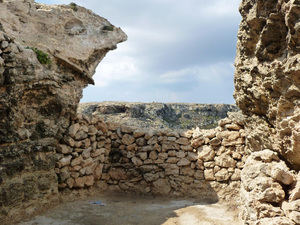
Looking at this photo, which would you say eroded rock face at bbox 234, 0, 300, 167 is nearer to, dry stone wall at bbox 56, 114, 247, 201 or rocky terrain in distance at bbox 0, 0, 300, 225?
rocky terrain in distance at bbox 0, 0, 300, 225

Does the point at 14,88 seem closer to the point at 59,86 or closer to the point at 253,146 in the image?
the point at 59,86

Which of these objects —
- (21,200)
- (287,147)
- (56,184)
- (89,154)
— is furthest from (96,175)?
(287,147)

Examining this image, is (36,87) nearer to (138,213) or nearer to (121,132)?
(121,132)

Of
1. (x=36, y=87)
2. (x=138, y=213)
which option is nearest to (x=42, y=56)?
(x=36, y=87)

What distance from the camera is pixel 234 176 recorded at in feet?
23.9

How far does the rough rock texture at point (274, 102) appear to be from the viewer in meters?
3.57

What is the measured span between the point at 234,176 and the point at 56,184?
4.82m

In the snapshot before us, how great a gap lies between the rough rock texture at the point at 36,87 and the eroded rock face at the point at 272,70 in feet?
14.7

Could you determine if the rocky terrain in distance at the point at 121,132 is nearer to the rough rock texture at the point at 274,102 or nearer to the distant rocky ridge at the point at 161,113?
the rough rock texture at the point at 274,102

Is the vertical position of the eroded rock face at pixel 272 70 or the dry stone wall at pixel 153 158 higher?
the eroded rock face at pixel 272 70

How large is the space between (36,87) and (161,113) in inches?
894

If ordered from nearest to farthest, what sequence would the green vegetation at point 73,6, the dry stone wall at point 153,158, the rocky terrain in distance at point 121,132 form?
the rocky terrain in distance at point 121,132, the dry stone wall at point 153,158, the green vegetation at point 73,6

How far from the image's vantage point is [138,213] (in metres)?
6.21

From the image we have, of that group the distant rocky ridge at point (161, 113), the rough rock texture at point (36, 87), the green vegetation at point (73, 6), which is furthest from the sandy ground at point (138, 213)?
the distant rocky ridge at point (161, 113)
